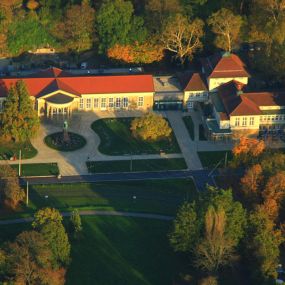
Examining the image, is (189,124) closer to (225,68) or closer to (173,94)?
(173,94)

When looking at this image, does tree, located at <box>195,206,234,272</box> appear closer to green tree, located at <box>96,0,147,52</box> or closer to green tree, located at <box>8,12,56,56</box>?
green tree, located at <box>96,0,147,52</box>

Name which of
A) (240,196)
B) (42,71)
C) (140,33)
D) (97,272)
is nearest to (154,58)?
(140,33)

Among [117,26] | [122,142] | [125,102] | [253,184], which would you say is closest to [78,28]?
[117,26]

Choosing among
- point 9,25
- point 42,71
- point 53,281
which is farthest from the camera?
point 9,25

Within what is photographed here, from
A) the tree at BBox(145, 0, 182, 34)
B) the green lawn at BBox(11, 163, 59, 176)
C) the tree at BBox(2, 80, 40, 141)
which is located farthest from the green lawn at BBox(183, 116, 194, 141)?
the tree at BBox(2, 80, 40, 141)

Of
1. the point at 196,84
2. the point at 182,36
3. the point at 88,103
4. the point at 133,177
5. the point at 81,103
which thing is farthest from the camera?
the point at 182,36

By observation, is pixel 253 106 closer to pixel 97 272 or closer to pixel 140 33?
pixel 140 33

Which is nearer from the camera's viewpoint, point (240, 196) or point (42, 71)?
point (240, 196)
